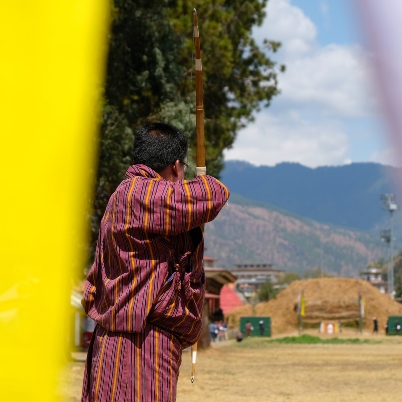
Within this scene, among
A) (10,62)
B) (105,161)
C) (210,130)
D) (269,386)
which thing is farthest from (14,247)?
(210,130)

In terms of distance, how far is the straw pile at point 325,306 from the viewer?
193ft

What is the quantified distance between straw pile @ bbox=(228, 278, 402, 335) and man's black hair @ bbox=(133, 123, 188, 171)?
5390cm

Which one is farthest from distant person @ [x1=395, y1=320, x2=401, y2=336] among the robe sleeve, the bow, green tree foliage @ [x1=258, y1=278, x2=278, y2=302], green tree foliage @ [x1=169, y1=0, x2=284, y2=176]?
green tree foliage @ [x1=258, y1=278, x2=278, y2=302]

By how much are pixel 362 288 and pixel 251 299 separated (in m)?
52.6

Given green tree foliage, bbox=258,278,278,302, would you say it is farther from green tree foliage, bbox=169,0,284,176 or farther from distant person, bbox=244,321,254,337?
green tree foliage, bbox=169,0,284,176

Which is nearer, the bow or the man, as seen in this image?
the man

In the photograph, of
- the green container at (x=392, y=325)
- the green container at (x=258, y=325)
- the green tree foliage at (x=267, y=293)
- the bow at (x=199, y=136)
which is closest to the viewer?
the bow at (x=199, y=136)

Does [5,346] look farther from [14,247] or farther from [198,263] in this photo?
[198,263]

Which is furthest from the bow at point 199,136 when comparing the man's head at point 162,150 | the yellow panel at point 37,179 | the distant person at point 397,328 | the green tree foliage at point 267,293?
the green tree foliage at point 267,293

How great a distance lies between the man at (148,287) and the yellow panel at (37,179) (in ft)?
3.46

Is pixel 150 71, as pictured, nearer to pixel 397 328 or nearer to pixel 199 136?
pixel 199 136

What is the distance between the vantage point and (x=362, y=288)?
6425cm

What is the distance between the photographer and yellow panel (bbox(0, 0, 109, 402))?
459 centimetres

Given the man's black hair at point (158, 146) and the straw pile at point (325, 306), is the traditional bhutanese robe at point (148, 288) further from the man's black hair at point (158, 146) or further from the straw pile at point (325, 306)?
the straw pile at point (325, 306)
